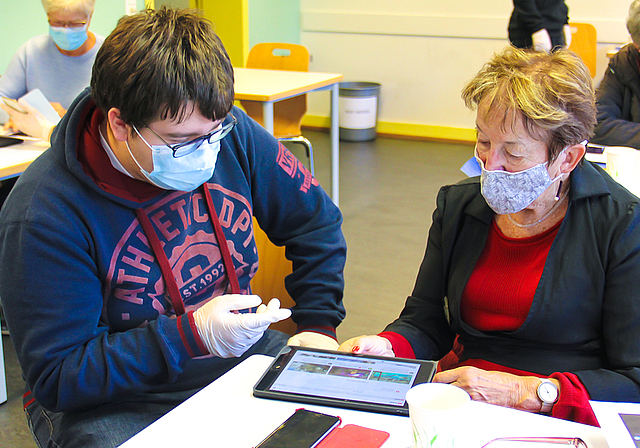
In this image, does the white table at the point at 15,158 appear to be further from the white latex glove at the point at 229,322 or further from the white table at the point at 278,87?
the white latex glove at the point at 229,322

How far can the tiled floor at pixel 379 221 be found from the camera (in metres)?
2.54

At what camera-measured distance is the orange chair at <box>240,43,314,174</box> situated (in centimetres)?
339

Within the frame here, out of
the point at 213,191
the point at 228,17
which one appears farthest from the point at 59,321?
the point at 228,17

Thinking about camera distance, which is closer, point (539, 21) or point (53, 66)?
point (53, 66)

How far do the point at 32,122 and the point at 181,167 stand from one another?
1519 millimetres

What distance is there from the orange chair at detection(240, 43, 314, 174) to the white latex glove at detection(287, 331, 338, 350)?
6.91 ft

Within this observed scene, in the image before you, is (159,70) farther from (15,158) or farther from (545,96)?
(15,158)

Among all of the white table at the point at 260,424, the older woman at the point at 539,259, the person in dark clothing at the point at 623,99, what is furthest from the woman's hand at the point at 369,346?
the person in dark clothing at the point at 623,99

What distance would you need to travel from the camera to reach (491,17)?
18.0ft

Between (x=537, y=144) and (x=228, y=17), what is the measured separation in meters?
4.85

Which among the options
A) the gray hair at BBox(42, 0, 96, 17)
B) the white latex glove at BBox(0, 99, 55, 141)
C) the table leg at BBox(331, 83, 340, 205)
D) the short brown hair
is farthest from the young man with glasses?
the table leg at BBox(331, 83, 340, 205)

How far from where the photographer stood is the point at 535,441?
790 millimetres

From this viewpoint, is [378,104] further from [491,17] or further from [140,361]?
[140,361]

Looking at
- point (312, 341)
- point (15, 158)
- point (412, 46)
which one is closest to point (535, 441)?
point (312, 341)
